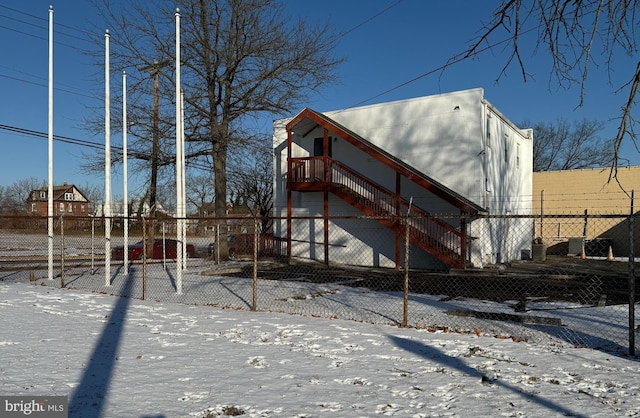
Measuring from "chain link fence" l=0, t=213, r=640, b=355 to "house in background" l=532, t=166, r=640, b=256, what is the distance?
12 centimetres

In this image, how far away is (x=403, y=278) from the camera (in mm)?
10141

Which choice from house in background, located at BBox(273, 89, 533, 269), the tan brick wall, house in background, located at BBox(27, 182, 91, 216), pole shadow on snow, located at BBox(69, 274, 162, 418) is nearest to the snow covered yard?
pole shadow on snow, located at BBox(69, 274, 162, 418)

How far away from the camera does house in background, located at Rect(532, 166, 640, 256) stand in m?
25.8

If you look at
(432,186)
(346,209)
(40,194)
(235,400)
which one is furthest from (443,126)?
(40,194)

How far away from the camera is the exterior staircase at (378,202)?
1636cm

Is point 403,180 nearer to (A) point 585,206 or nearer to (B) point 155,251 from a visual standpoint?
(B) point 155,251

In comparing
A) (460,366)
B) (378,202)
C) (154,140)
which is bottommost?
(460,366)

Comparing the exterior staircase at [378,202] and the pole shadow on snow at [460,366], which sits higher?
the exterior staircase at [378,202]

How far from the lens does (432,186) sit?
16406mm

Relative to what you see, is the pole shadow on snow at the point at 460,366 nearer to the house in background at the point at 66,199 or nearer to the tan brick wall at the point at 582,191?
the tan brick wall at the point at 582,191

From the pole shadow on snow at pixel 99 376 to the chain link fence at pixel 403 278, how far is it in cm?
247

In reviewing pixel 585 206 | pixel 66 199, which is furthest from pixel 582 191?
pixel 66 199

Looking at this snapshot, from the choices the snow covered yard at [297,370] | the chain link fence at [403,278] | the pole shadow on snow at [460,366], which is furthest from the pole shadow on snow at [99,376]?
the pole shadow on snow at [460,366]

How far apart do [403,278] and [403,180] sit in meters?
9.50
